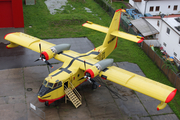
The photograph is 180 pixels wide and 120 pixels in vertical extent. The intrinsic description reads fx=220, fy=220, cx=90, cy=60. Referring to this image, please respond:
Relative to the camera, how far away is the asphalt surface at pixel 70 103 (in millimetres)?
23312

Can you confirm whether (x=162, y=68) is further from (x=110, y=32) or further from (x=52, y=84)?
(x=52, y=84)

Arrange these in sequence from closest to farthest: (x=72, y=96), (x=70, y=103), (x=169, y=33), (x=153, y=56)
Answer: (x=72, y=96) < (x=70, y=103) < (x=153, y=56) < (x=169, y=33)

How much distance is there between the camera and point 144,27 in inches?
1537

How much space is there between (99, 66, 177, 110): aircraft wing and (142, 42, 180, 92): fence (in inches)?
268

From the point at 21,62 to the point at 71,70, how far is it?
10.9 m

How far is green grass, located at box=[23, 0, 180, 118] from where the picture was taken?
32219mm

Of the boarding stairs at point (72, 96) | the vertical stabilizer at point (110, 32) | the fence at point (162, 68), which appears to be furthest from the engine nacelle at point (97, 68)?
the fence at point (162, 68)

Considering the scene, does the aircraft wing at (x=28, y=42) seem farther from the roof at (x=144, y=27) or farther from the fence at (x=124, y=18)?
the fence at (x=124, y=18)

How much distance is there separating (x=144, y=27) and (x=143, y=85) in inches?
775

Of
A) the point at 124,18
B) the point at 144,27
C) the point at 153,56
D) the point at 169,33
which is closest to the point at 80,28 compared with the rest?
the point at 124,18

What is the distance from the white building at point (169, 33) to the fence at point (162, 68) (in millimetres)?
2784

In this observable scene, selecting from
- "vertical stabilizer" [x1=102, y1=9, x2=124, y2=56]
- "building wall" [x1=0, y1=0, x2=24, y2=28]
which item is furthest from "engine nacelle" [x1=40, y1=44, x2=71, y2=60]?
"building wall" [x1=0, y1=0, x2=24, y2=28]

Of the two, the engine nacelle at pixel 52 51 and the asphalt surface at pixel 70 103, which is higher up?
the engine nacelle at pixel 52 51

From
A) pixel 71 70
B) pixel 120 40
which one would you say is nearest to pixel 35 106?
pixel 71 70
